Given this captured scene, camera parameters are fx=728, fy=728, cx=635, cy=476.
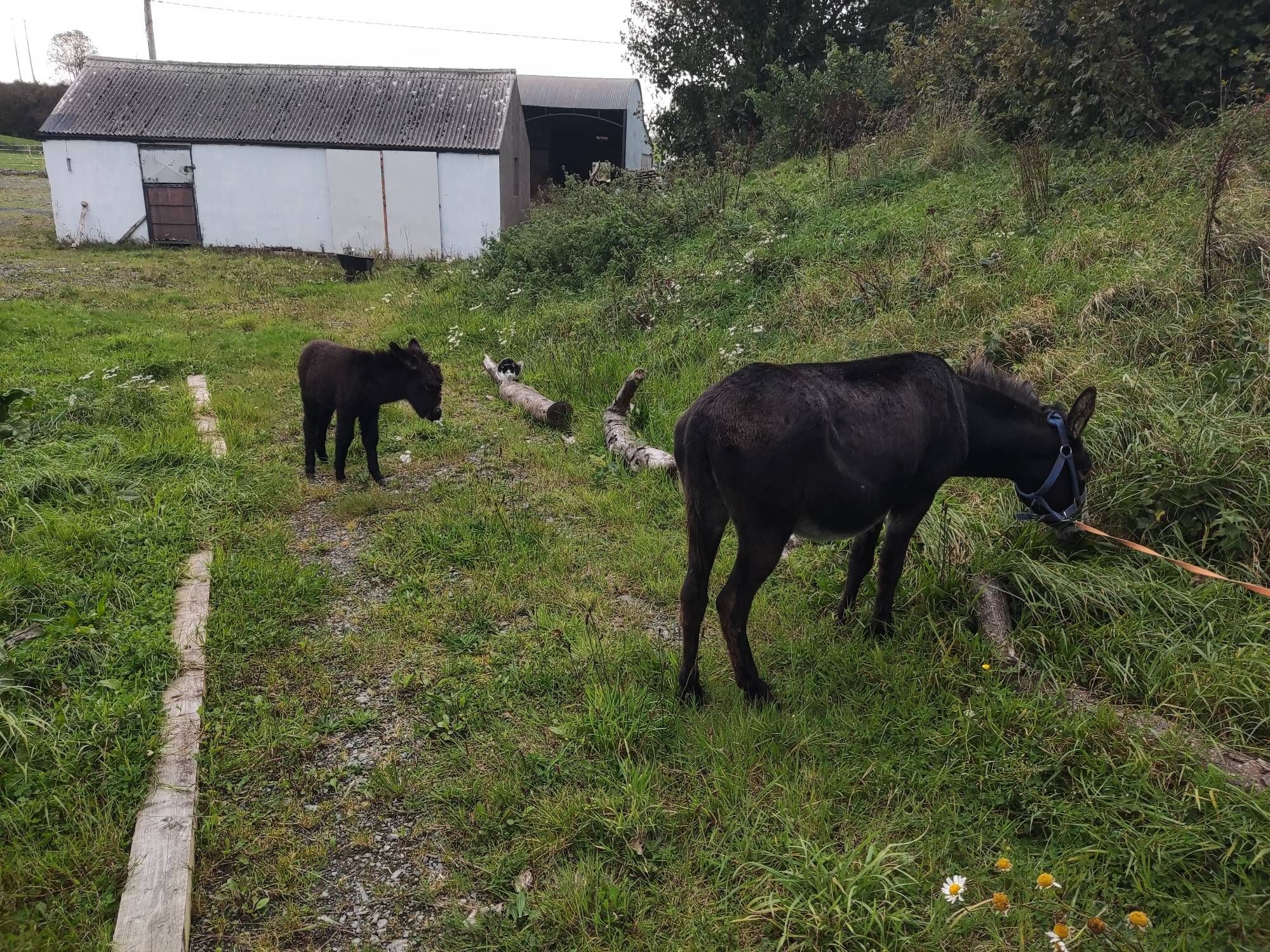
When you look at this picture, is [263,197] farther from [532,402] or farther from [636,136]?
[636,136]

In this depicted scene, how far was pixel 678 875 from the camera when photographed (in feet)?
9.50

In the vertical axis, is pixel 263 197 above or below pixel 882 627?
above

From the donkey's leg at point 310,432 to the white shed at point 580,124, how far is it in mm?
26788

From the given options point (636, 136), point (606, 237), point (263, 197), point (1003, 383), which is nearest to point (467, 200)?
point (263, 197)

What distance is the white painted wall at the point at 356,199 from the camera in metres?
20.3

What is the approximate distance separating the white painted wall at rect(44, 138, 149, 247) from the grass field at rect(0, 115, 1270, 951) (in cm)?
1639

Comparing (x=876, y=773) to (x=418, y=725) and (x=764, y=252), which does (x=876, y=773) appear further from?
(x=764, y=252)

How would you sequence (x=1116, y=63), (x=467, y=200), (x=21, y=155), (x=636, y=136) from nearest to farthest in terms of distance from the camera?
(x=1116, y=63) → (x=467, y=200) → (x=636, y=136) → (x=21, y=155)

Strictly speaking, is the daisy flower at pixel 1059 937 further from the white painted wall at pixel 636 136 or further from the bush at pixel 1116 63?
the white painted wall at pixel 636 136

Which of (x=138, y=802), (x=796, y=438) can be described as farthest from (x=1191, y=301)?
(x=138, y=802)

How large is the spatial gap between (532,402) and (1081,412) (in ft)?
18.4

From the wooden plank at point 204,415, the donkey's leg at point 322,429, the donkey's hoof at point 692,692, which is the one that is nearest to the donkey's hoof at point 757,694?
the donkey's hoof at point 692,692

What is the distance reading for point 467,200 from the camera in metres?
20.5

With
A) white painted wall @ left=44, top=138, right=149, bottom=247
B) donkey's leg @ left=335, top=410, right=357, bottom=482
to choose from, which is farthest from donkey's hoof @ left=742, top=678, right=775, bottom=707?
white painted wall @ left=44, top=138, right=149, bottom=247
